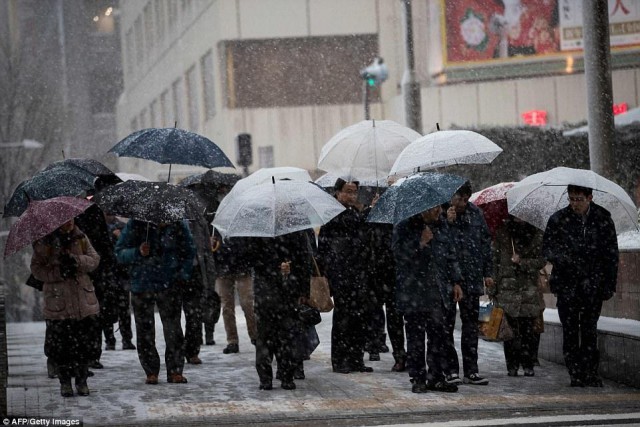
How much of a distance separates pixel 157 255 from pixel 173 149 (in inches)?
43.1

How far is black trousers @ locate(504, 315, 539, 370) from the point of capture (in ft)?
37.9

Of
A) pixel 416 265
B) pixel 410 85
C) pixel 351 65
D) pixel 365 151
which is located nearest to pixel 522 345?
pixel 416 265

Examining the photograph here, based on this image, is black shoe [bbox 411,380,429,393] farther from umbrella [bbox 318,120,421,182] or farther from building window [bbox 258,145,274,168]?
building window [bbox 258,145,274,168]

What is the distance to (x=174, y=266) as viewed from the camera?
36.9 ft

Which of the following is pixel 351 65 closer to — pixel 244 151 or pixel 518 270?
pixel 244 151

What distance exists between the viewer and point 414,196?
33.6 feet

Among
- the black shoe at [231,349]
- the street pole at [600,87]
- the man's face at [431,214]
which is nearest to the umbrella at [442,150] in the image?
the man's face at [431,214]

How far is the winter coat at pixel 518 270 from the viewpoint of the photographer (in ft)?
37.6

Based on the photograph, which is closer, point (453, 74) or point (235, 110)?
point (453, 74)

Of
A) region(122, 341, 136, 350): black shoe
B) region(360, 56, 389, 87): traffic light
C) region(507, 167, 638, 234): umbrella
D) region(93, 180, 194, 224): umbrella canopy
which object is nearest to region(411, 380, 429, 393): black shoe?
region(507, 167, 638, 234): umbrella

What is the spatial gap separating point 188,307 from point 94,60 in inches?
2360

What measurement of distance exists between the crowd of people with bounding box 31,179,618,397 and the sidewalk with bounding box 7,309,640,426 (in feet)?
0.78

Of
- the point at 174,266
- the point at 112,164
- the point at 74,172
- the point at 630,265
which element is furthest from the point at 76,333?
the point at 112,164

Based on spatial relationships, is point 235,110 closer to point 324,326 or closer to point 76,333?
point 324,326
